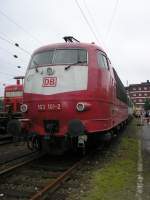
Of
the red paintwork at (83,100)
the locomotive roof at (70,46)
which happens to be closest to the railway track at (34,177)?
the red paintwork at (83,100)

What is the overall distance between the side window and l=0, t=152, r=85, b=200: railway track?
280cm

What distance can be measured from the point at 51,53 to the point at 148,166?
160 inches

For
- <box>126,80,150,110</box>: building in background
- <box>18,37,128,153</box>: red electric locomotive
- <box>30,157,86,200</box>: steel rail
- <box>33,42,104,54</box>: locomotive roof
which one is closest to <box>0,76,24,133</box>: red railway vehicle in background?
<box>33,42,104,54</box>: locomotive roof

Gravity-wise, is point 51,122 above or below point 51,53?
below

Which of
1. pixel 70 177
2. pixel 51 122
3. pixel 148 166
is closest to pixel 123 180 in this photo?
pixel 70 177

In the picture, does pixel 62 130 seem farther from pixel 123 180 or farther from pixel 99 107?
pixel 123 180

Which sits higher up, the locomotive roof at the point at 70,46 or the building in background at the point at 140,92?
the building in background at the point at 140,92

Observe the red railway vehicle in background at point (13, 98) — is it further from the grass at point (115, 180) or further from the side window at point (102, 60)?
the grass at point (115, 180)

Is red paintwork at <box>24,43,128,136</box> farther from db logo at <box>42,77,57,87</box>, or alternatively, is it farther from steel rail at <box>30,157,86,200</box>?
steel rail at <box>30,157,86,200</box>

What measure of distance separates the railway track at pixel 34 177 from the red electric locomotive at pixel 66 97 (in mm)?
545

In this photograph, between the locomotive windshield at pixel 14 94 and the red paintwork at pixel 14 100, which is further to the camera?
the locomotive windshield at pixel 14 94

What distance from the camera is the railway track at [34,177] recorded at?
23.2 feet

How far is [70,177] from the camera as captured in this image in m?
8.55

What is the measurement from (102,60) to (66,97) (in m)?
2.01
